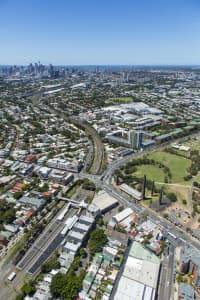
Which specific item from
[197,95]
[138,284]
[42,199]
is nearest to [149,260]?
[138,284]

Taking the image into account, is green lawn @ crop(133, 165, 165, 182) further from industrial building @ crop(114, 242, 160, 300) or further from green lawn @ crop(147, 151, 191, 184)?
industrial building @ crop(114, 242, 160, 300)

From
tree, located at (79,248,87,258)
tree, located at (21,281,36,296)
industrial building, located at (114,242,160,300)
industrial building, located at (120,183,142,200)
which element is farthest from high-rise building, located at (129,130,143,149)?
tree, located at (21,281,36,296)

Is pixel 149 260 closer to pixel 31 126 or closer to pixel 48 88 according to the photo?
pixel 31 126

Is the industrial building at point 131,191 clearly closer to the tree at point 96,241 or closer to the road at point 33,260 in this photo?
the tree at point 96,241

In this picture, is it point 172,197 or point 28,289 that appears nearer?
point 28,289

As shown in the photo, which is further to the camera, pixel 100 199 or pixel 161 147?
pixel 161 147

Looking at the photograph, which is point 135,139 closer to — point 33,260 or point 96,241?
point 96,241

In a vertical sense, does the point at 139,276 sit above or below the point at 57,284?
below

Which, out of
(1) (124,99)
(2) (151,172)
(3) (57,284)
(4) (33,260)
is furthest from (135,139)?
(1) (124,99)
